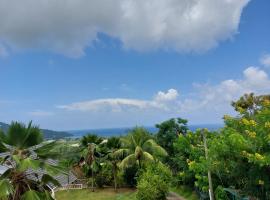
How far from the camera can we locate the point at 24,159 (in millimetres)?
8492

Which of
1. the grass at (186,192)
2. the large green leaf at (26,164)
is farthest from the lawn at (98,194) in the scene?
the large green leaf at (26,164)

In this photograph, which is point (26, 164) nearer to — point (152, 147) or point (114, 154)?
point (152, 147)

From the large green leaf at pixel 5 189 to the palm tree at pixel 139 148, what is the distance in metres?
19.9

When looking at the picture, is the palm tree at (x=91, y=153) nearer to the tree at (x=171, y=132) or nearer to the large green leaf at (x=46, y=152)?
the tree at (x=171, y=132)

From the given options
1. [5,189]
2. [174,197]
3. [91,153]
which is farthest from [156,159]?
[5,189]

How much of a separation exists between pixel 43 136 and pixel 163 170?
1648 cm

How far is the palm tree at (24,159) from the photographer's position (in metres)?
8.40

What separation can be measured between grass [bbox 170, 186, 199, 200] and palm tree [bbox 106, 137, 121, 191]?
5429mm

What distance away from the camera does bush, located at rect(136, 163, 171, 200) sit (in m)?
23.0

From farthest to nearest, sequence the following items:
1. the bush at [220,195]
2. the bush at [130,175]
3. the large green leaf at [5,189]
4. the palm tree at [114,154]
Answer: the bush at [130,175]
the palm tree at [114,154]
the bush at [220,195]
the large green leaf at [5,189]

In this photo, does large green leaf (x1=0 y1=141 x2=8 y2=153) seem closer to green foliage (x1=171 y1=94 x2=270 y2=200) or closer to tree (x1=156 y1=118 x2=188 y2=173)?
green foliage (x1=171 y1=94 x2=270 y2=200)

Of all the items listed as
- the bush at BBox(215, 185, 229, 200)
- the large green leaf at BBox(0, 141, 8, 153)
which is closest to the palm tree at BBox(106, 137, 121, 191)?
the bush at BBox(215, 185, 229, 200)

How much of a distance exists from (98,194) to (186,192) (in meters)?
7.54

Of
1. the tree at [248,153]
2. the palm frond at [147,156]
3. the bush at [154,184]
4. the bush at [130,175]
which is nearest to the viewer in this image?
the tree at [248,153]
